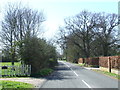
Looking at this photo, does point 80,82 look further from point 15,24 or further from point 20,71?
point 15,24

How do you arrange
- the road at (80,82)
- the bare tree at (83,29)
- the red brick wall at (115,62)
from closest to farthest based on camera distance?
the road at (80,82) < the red brick wall at (115,62) < the bare tree at (83,29)

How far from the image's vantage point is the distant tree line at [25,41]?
21983 millimetres

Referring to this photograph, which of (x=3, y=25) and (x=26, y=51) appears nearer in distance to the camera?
(x=26, y=51)

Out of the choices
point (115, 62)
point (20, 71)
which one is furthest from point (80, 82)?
point (115, 62)

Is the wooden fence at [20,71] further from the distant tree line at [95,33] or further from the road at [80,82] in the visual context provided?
the distant tree line at [95,33]

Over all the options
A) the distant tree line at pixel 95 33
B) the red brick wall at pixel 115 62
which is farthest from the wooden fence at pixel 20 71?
the distant tree line at pixel 95 33

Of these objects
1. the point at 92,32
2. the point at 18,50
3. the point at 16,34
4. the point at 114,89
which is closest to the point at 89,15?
the point at 92,32

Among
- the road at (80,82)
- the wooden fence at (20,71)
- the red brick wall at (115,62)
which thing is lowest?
the road at (80,82)

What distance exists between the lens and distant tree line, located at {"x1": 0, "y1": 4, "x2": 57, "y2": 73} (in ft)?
72.1

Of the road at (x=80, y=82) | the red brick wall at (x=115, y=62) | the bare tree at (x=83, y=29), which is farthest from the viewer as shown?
the bare tree at (x=83, y=29)

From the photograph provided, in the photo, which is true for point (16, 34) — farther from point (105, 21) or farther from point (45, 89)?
point (105, 21)

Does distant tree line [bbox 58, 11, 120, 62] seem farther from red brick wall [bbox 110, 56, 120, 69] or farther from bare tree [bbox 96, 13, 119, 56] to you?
red brick wall [bbox 110, 56, 120, 69]

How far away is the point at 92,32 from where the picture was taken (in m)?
57.2

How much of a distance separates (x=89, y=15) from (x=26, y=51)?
124ft
